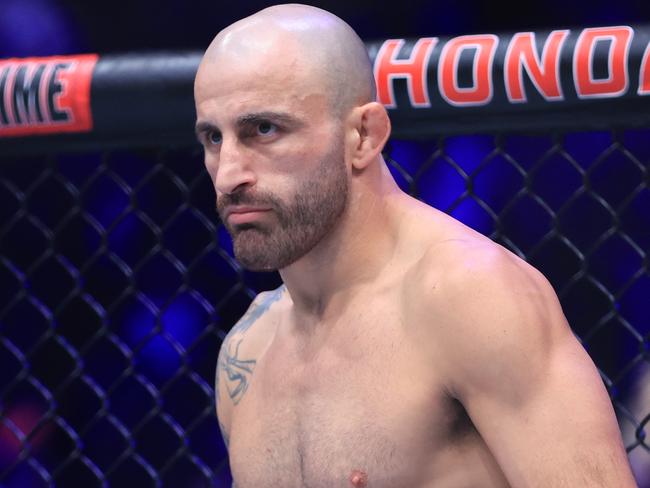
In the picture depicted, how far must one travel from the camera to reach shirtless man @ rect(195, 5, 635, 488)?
1001mm

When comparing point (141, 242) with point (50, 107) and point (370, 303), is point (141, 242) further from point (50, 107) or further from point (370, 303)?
point (370, 303)

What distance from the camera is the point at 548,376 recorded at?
100cm

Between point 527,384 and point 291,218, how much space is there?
27 cm

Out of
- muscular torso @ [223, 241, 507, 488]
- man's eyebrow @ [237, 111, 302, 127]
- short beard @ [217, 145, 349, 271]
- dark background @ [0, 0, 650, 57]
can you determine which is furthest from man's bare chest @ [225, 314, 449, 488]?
dark background @ [0, 0, 650, 57]

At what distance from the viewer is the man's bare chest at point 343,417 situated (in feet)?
3.54

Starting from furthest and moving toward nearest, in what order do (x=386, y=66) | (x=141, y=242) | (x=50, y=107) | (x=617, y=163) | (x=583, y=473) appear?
1. (x=141, y=242)
2. (x=617, y=163)
3. (x=50, y=107)
4. (x=386, y=66)
5. (x=583, y=473)

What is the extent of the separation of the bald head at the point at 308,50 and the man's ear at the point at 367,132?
13 mm

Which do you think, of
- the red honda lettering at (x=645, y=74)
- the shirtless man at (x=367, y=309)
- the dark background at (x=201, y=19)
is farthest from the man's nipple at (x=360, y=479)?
the dark background at (x=201, y=19)

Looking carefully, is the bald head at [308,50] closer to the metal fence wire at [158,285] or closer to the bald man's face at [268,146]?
the bald man's face at [268,146]

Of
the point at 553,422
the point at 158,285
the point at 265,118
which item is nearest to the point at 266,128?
the point at 265,118

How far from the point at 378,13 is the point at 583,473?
2.75 ft

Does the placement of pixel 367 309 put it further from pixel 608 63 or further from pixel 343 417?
pixel 608 63

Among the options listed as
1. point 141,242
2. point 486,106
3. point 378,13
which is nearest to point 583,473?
point 486,106

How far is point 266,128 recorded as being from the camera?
1.11 meters
